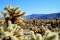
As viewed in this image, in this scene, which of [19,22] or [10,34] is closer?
[10,34]

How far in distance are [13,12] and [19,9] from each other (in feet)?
1.26

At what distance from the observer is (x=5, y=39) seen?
162 inches

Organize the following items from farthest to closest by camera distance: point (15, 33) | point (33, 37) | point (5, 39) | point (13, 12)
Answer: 1. point (13, 12)
2. point (15, 33)
3. point (5, 39)
4. point (33, 37)

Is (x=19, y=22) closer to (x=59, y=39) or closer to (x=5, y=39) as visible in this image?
(x=5, y=39)

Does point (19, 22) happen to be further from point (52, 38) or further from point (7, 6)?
point (52, 38)

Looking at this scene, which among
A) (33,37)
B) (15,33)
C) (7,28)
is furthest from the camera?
(7,28)

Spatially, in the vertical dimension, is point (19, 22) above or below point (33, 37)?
below

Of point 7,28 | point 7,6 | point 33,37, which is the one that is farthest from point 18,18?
point 33,37

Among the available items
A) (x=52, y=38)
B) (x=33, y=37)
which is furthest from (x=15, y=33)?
(x=52, y=38)

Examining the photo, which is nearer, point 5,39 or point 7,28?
point 5,39

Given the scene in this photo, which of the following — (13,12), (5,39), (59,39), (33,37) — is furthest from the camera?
(13,12)

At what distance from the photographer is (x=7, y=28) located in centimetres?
492

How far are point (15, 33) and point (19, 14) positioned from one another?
5.62 metres

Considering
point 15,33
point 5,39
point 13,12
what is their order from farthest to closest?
point 13,12
point 15,33
point 5,39
